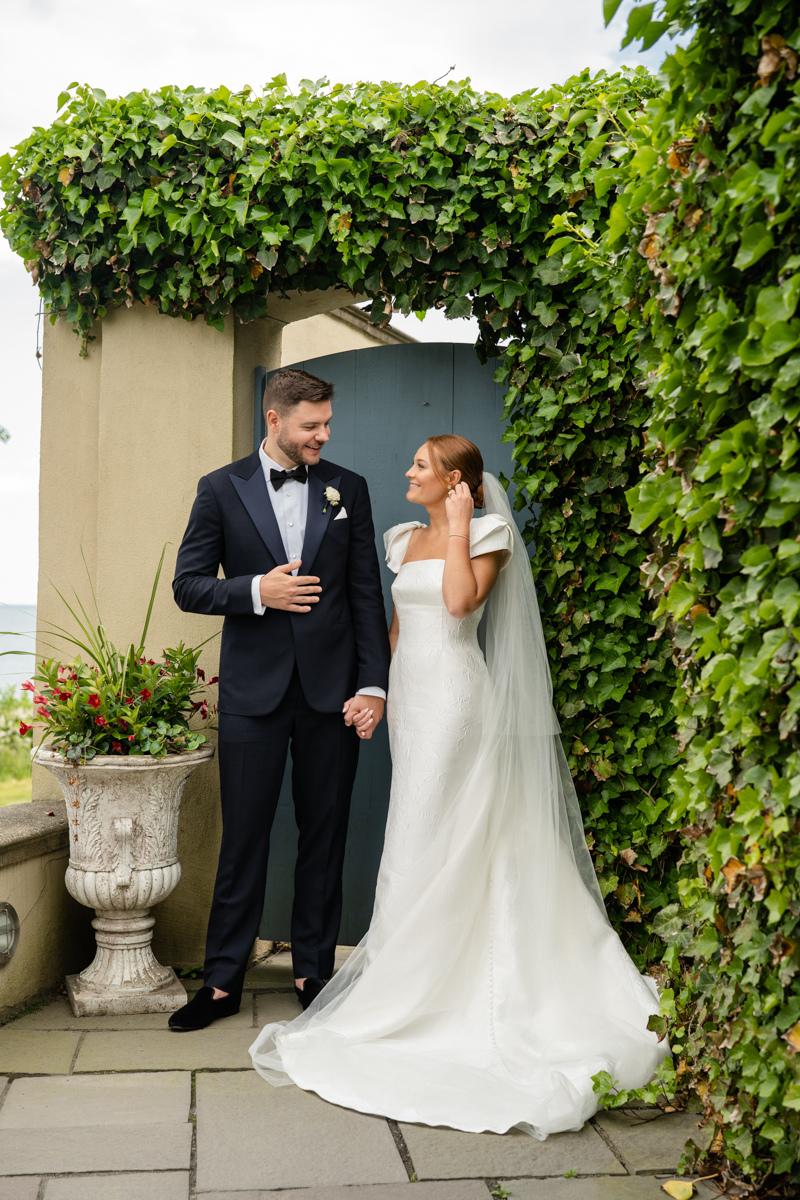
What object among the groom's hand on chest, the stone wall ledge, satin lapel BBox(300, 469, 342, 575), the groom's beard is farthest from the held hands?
the stone wall ledge

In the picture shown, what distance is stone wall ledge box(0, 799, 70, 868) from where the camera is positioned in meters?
3.08

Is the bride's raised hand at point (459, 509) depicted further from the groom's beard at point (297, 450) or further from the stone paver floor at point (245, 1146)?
the stone paver floor at point (245, 1146)

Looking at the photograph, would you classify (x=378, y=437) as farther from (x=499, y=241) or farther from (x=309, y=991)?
(x=309, y=991)

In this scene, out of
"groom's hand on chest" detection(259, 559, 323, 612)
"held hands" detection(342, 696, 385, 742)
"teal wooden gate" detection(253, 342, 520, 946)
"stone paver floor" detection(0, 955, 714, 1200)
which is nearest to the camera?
"stone paver floor" detection(0, 955, 714, 1200)

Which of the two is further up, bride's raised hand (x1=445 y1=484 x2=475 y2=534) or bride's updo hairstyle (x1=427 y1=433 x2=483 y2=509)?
bride's updo hairstyle (x1=427 y1=433 x2=483 y2=509)

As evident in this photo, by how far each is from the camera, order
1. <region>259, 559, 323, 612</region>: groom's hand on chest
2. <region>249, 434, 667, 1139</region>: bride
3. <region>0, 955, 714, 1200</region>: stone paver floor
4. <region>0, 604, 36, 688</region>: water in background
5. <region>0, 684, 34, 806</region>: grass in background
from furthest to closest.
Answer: <region>0, 684, 34, 806</region>: grass in background, <region>0, 604, 36, 688</region>: water in background, <region>259, 559, 323, 612</region>: groom's hand on chest, <region>249, 434, 667, 1139</region>: bride, <region>0, 955, 714, 1200</region>: stone paver floor

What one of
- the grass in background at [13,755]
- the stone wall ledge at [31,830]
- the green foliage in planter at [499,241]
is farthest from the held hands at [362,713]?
the grass in background at [13,755]

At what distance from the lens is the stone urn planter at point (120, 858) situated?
10.1 ft

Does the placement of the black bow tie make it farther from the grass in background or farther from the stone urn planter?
the grass in background

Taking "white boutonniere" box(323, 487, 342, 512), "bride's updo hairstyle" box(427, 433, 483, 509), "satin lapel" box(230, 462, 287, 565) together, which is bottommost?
"satin lapel" box(230, 462, 287, 565)

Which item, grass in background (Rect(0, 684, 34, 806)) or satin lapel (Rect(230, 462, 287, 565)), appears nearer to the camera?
satin lapel (Rect(230, 462, 287, 565))

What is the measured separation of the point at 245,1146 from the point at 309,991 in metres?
0.82

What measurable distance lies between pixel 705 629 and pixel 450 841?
50.6 inches

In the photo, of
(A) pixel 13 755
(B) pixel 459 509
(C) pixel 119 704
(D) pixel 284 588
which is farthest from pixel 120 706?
(A) pixel 13 755
